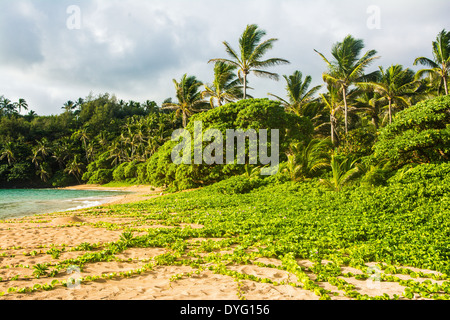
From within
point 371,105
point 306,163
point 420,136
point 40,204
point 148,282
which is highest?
point 371,105

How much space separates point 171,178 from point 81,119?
54.0 meters

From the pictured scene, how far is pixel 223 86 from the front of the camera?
27406 millimetres

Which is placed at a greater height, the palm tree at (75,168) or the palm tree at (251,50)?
the palm tree at (251,50)

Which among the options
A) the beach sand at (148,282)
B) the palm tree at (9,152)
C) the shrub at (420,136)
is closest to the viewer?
the beach sand at (148,282)

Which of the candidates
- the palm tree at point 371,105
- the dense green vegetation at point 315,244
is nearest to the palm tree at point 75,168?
the palm tree at point 371,105

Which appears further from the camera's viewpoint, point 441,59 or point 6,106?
point 6,106

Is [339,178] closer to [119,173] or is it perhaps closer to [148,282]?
[148,282]


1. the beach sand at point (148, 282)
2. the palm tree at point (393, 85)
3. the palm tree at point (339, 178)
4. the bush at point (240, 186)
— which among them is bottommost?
the beach sand at point (148, 282)

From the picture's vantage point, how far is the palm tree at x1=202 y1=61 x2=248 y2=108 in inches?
1052

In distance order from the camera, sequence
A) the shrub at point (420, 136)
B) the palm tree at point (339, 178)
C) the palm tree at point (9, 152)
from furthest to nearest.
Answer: the palm tree at point (9, 152) < the palm tree at point (339, 178) < the shrub at point (420, 136)

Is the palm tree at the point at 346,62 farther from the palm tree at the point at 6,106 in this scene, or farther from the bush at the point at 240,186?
the palm tree at the point at 6,106

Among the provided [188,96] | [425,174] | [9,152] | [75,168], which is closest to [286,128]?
[425,174]

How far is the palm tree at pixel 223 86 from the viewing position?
2672 centimetres

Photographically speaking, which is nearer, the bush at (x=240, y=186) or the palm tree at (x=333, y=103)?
the bush at (x=240, y=186)
